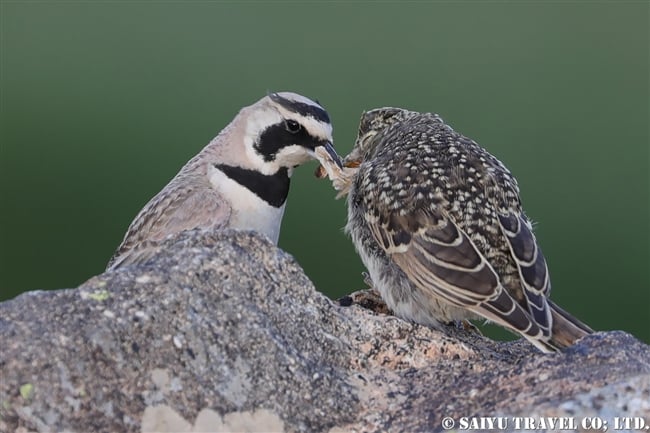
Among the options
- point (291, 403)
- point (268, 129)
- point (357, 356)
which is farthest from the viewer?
point (268, 129)

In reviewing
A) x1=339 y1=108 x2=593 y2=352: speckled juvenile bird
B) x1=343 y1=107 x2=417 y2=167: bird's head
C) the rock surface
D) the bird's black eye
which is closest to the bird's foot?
x1=339 y1=108 x2=593 y2=352: speckled juvenile bird

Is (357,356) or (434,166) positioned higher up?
(434,166)

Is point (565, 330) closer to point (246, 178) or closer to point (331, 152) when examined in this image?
point (331, 152)

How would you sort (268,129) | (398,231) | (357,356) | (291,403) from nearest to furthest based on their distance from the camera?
(291,403), (357,356), (398,231), (268,129)

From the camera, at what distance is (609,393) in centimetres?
336

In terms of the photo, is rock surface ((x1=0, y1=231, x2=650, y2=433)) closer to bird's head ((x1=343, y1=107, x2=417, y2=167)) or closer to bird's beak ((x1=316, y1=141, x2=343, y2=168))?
bird's beak ((x1=316, y1=141, x2=343, y2=168))

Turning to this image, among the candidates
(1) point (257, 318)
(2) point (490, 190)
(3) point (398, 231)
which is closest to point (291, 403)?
(1) point (257, 318)

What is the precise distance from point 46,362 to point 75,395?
154mm

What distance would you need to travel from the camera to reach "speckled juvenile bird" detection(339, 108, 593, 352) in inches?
187

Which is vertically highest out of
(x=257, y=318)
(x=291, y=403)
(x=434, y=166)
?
(x=434, y=166)

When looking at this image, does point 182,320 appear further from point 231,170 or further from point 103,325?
point 231,170

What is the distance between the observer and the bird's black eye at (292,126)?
561 cm

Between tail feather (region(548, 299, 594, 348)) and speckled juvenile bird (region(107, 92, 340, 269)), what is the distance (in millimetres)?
1607

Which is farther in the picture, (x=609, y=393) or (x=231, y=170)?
(x=231, y=170)
